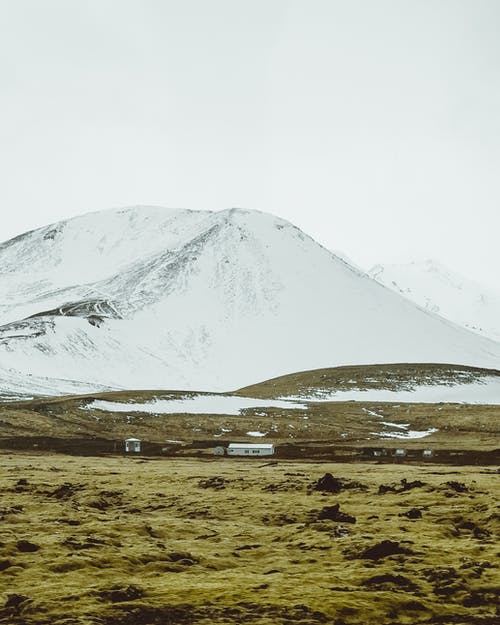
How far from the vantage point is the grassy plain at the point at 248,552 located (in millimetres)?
20141

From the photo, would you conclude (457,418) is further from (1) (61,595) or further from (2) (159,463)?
(1) (61,595)

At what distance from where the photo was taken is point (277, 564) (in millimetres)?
25875

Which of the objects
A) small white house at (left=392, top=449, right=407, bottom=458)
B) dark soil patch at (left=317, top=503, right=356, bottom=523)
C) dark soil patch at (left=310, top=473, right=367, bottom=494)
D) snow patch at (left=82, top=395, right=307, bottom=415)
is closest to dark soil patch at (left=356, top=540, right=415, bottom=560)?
dark soil patch at (left=317, top=503, right=356, bottom=523)

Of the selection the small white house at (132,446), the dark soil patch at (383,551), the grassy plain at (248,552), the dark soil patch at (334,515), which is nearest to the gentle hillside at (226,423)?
the small white house at (132,446)

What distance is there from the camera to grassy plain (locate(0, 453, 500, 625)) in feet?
66.1

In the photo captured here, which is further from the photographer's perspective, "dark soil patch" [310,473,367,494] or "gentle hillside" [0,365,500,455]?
"gentle hillside" [0,365,500,455]

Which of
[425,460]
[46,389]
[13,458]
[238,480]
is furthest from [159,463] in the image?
[46,389]

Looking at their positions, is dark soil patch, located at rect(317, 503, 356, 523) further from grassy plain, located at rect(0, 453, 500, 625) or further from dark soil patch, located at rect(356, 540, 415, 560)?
dark soil patch, located at rect(356, 540, 415, 560)

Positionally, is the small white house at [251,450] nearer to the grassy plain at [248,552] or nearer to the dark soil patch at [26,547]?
the grassy plain at [248,552]

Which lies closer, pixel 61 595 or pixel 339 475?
pixel 61 595

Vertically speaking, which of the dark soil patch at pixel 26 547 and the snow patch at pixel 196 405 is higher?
the snow patch at pixel 196 405

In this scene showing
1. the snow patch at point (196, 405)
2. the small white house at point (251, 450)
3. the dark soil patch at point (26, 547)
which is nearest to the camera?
the dark soil patch at point (26, 547)

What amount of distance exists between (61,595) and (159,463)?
158ft

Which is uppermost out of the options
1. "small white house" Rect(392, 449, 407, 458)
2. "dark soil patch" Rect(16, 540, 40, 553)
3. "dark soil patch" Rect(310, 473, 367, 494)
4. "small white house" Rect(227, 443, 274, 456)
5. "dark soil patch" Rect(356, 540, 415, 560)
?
"dark soil patch" Rect(16, 540, 40, 553)
